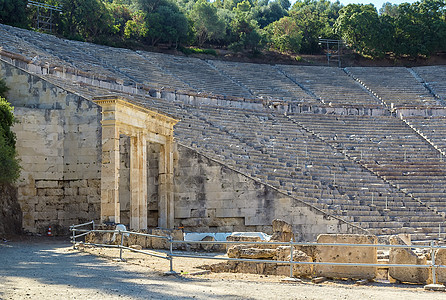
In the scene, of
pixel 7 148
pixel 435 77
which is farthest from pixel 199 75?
pixel 7 148

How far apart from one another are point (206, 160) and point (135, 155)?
8.68 ft

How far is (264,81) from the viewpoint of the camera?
34.0 meters

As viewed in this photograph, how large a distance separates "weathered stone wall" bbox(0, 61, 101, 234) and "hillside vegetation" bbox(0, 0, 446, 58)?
20.4 metres

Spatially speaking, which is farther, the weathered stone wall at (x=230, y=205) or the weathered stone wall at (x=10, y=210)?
the weathered stone wall at (x=230, y=205)

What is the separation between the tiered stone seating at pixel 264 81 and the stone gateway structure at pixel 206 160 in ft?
12.0

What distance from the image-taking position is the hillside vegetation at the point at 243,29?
39.2 metres

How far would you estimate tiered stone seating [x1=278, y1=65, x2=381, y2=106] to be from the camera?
31484 millimetres

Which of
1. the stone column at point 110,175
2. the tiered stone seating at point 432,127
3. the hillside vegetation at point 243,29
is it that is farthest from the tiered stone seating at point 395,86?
the stone column at point 110,175

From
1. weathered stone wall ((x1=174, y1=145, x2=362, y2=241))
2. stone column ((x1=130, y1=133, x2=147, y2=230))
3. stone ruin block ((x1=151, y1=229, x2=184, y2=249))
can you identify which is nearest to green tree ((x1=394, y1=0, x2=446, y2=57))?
weathered stone wall ((x1=174, y1=145, x2=362, y2=241))

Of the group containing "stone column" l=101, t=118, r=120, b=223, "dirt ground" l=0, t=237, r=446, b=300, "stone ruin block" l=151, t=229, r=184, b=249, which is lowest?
"stone ruin block" l=151, t=229, r=184, b=249

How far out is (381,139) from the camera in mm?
24609

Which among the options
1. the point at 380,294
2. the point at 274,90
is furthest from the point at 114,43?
the point at 380,294

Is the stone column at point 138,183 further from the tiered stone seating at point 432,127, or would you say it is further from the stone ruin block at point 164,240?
the tiered stone seating at point 432,127

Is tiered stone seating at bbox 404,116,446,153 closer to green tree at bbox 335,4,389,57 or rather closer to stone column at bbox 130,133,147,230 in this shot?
stone column at bbox 130,133,147,230
